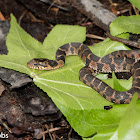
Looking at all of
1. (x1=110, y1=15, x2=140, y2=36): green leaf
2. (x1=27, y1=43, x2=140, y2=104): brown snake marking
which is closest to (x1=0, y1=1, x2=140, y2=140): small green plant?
(x1=110, y1=15, x2=140, y2=36): green leaf

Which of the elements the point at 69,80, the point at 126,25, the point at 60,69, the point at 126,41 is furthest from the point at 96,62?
the point at 69,80

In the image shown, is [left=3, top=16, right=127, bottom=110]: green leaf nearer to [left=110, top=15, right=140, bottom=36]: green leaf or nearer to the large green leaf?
the large green leaf

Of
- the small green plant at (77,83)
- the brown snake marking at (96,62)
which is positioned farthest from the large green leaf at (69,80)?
the brown snake marking at (96,62)

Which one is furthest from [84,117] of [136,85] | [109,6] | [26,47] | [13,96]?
[109,6]

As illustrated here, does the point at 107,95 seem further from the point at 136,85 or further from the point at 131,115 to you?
the point at 131,115

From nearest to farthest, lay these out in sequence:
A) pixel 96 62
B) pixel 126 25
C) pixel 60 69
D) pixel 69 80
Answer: pixel 69 80 < pixel 60 69 < pixel 126 25 < pixel 96 62

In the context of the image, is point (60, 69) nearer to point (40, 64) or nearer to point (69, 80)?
point (69, 80)
